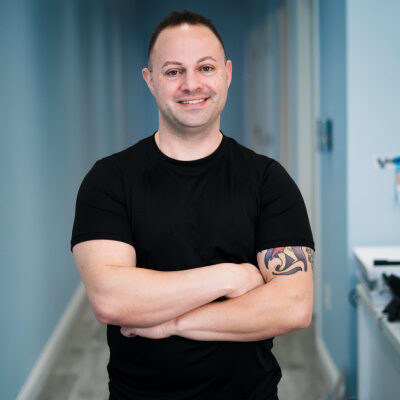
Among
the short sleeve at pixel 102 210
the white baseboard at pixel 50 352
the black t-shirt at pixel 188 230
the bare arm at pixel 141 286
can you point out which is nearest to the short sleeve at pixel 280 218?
the black t-shirt at pixel 188 230

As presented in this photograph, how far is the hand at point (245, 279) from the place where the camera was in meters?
1.27

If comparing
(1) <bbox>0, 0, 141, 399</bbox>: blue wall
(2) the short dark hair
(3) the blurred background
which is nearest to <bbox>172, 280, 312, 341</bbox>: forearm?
(2) the short dark hair

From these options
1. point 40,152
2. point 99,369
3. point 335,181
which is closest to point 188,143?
point 335,181

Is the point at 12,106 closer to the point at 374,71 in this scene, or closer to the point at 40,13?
the point at 40,13

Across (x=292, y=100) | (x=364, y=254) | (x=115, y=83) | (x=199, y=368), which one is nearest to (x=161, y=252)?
(x=199, y=368)

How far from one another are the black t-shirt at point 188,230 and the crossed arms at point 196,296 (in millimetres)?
41

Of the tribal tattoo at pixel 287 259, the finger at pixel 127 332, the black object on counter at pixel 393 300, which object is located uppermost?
the tribal tattoo at pixel 287 259

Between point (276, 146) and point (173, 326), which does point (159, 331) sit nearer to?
point (173, 326)

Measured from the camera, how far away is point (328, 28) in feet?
8.77

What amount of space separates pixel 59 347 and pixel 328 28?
7.82ft

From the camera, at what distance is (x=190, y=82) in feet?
4.19

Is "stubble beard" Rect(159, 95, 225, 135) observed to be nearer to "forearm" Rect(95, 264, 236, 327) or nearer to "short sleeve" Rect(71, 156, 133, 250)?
"short sleeve" Rect(71, 156, 133, 250)

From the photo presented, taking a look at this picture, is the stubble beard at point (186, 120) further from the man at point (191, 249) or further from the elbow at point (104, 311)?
the elbow at point (104, 311)

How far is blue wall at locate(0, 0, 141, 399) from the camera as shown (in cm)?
243
